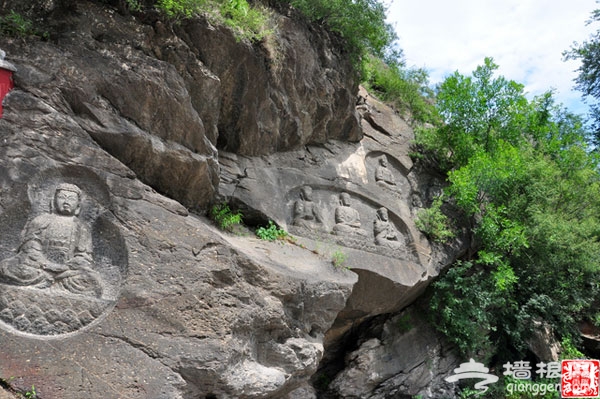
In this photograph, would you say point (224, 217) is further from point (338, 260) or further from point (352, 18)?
point (352, 18)

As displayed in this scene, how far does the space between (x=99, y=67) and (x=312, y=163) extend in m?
4.61

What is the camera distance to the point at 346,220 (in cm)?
889

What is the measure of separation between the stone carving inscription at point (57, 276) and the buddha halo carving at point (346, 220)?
4507 millimetres

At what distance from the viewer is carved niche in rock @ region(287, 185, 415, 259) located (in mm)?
8391

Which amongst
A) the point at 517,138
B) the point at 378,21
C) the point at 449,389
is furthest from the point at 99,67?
the point at 517,138

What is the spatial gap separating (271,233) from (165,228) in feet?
7.77

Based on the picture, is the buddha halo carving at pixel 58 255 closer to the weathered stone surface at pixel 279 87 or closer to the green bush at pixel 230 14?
the green bush at pixel 230 14

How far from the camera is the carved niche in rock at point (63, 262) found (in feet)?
14.8

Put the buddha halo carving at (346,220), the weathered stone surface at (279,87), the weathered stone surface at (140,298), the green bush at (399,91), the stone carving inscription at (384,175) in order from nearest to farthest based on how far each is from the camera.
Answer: the weathered stone surface at (140,298)
the weathered stone surface at (279,87)
the buddha halo carving at (346,220)
the stone carving inscription at (384,175)
the green bush at (399,91)

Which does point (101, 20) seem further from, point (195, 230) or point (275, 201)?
point (275, 201)

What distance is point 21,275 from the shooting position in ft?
15.1

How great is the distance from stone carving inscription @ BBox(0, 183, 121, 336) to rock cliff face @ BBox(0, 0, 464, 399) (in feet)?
0.05

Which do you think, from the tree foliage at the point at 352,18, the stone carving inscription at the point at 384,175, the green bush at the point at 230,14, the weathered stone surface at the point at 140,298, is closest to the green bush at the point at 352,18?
the tree foliage at the point at 352,18

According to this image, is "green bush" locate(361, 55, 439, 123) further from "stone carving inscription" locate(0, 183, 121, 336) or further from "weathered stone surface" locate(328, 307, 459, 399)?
"stone carving inscription" locate(0, 183, 121, 336)
